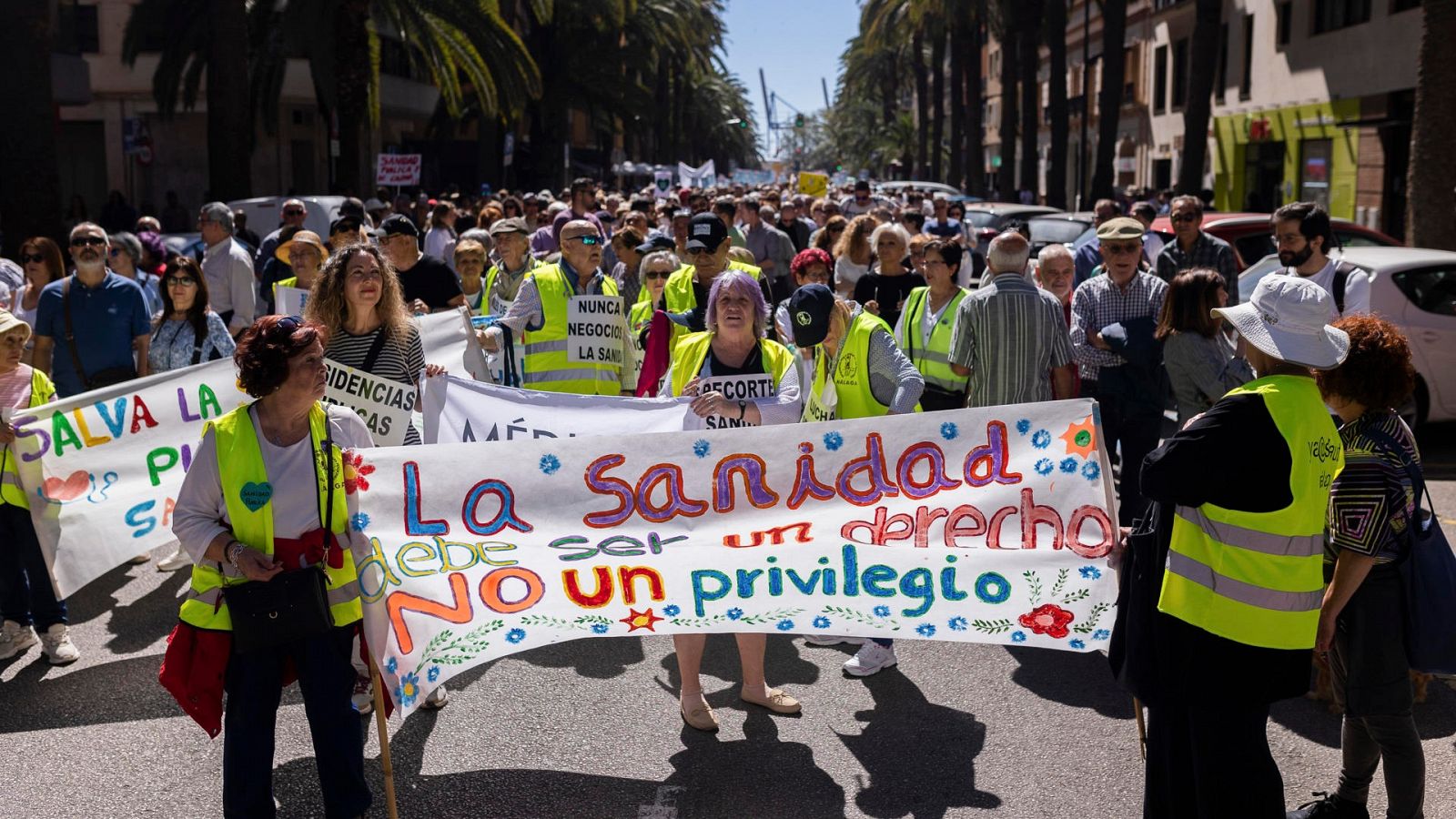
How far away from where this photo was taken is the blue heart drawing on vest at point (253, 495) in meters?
4.12

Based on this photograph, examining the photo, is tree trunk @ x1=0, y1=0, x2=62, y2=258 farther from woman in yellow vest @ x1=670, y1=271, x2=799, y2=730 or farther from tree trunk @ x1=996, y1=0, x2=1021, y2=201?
tree trunk @ x1=996, y1=0, x2=1021, y2=201

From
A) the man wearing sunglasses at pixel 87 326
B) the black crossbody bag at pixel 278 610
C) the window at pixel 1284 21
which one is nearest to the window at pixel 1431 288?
the man wearing sunglasses at pixel 87 326

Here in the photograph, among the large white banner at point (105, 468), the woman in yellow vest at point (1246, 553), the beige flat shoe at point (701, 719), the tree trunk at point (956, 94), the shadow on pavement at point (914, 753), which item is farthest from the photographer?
the tree trunk at point (956, 94)

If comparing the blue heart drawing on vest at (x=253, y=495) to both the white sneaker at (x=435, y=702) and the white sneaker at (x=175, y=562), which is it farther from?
the white sneaker at (x=175, y=562)

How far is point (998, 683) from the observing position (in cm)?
589

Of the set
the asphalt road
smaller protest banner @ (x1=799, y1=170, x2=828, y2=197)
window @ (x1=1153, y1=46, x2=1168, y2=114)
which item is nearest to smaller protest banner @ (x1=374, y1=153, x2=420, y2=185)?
smaller protest banner @ (x1=799, y1=170, x2=828, y2=197)

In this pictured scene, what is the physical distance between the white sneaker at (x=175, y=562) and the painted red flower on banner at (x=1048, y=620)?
5108 millimetres

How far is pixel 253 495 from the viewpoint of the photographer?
4129 millimetres

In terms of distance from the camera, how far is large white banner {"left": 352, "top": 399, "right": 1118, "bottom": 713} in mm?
4598

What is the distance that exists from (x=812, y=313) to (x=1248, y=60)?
115 ft

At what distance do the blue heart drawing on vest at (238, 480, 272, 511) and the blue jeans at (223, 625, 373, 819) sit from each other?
0.43 meters

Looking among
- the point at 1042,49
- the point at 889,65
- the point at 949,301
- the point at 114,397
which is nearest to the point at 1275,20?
the point at 949,301

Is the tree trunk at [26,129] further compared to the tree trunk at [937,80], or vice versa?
the tree trunk at [937,80]

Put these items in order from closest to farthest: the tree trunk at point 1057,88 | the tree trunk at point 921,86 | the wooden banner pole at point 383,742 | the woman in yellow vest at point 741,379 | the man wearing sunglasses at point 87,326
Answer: the wooden banner pole at point 383,742 < the woman in yellow vest at point 741,379 < the man wearing sunglasses at point 87,326 < the tree trunk at point 1057,88 < the tree trunk at point 921,86
